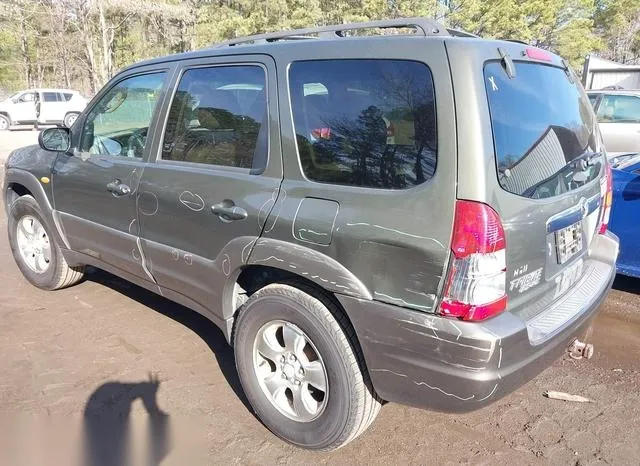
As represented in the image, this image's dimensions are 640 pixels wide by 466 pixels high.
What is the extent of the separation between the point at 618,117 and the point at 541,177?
854cm

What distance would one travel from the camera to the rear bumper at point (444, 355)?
195cm

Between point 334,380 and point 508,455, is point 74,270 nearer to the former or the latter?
point 334,380

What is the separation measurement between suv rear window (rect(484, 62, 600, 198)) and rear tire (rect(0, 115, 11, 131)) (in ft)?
83.6

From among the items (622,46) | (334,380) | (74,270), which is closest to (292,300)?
(334,380)

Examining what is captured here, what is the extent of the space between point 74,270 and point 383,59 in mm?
3294

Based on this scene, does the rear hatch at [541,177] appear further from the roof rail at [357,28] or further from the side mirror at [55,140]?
the side mirror at [55,140]

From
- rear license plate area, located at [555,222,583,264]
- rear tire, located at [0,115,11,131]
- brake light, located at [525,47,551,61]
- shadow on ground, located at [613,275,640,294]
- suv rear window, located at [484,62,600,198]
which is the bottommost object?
rear tire, located at [0,115,11,131]

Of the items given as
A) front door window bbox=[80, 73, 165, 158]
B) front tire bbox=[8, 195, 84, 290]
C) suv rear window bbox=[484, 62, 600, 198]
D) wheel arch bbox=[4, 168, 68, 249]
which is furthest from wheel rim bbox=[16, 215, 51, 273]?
suv rear window bbox=[484, 62, 600, 198]

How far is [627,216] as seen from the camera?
163 inches

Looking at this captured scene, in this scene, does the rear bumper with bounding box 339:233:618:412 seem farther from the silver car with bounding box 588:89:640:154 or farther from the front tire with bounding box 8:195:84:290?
the silver car with bounding box 588:89:640:154

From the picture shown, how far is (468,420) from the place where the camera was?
2.77m

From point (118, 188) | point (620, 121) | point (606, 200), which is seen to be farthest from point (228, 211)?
point (620, 121)

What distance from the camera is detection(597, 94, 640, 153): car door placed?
9.02m

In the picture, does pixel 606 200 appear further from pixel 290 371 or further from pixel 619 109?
pixel 619 109
